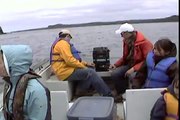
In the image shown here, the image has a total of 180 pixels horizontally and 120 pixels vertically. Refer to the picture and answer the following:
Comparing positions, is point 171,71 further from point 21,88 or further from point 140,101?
point 21,88

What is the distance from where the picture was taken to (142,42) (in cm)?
396

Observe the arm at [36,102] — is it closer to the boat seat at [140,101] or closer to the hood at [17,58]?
the hood at [17,58]

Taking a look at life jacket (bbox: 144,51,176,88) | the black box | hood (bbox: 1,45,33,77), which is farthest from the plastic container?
the black box

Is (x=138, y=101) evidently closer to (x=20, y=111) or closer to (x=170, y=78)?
(x=170, y=78)

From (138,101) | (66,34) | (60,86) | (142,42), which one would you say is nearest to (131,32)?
(142,42)

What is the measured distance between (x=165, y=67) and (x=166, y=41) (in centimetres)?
23

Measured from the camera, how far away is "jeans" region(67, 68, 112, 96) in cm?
412

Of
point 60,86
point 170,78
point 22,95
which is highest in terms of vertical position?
point 22,95

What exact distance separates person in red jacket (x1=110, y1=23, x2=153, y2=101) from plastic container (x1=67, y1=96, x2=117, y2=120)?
1163 millimetres

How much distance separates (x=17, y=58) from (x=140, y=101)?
1.32 meters

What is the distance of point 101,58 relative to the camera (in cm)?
470

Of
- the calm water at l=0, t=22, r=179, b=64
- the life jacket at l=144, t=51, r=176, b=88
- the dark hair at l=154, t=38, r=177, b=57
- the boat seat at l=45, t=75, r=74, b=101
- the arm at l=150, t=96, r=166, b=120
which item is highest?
the dark hair at l=154, t=38, r=177, b=57

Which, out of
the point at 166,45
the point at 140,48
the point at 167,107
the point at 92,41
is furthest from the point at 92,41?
the point at 167,107

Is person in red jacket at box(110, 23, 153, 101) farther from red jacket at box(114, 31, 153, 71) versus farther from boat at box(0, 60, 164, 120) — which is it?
boat at box(0, 60, 164, 120)
